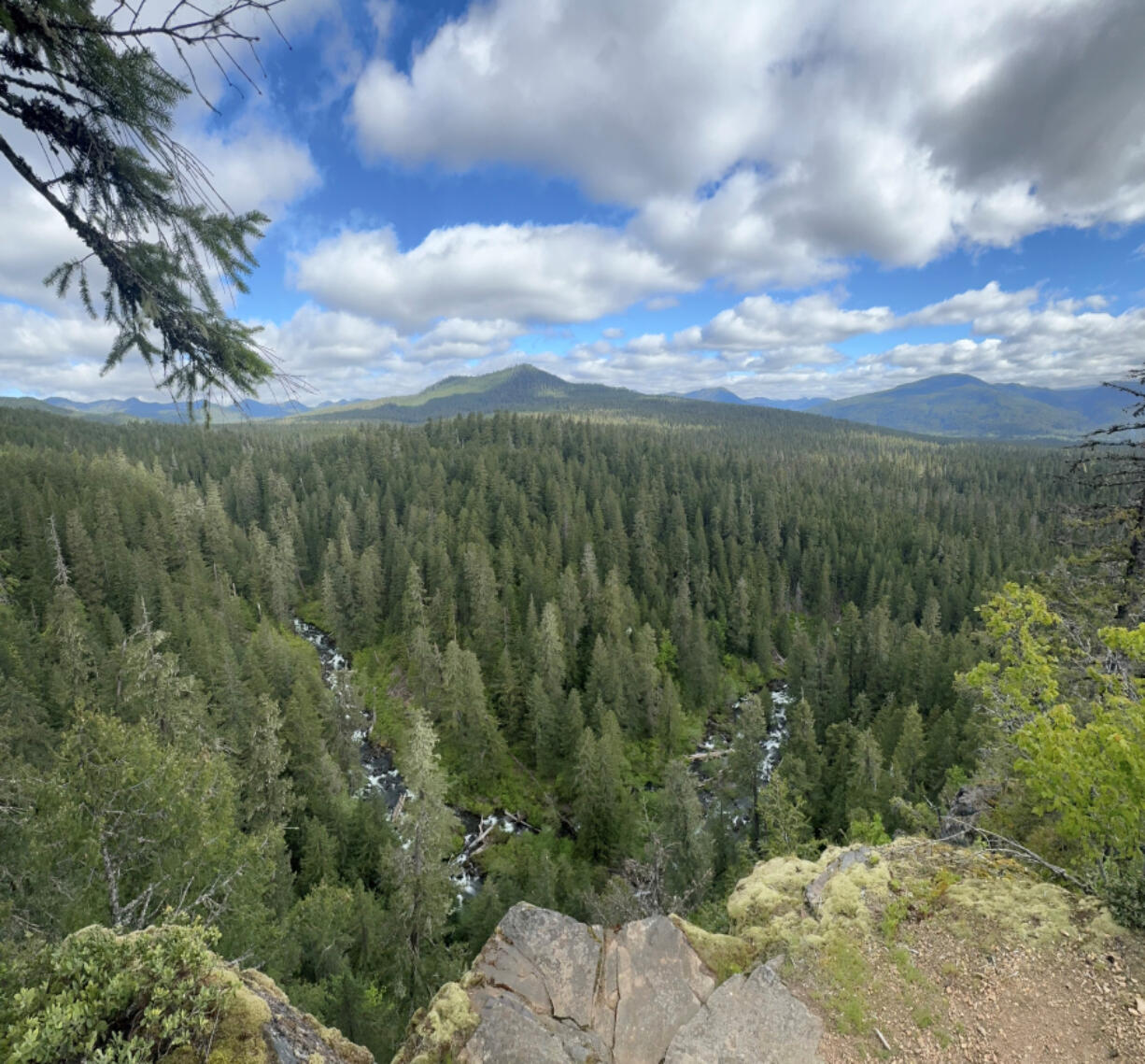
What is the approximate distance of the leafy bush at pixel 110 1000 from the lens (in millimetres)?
3852

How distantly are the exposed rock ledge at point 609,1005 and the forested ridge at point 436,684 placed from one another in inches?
134

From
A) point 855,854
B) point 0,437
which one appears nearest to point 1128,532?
point 855,854

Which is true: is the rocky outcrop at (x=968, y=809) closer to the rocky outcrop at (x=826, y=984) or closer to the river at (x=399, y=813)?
the rocky outcrop at (x=826, y=984)

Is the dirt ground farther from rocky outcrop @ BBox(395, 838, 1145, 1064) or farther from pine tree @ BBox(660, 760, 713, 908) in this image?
pine tree @ BBox(660, 760, 713, 908)

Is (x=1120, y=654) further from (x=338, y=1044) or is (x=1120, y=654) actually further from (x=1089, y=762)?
(x=338, y=1044)

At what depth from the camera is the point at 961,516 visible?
106m

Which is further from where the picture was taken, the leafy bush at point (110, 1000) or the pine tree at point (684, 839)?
the pine tree at point (684, 839)

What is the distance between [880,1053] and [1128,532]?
17.3 meters

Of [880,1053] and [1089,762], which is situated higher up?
[1089,762]

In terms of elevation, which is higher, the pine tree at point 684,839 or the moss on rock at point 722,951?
the moss on rock at point 722,951

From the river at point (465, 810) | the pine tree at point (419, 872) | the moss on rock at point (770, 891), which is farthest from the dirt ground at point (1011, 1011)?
the river at point (465, 810)

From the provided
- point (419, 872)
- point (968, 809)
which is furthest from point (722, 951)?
point (419, 872)

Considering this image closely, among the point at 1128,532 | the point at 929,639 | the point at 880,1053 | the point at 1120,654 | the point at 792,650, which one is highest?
the point at 1128,532

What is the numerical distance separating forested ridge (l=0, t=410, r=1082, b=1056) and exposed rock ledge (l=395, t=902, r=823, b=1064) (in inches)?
134
